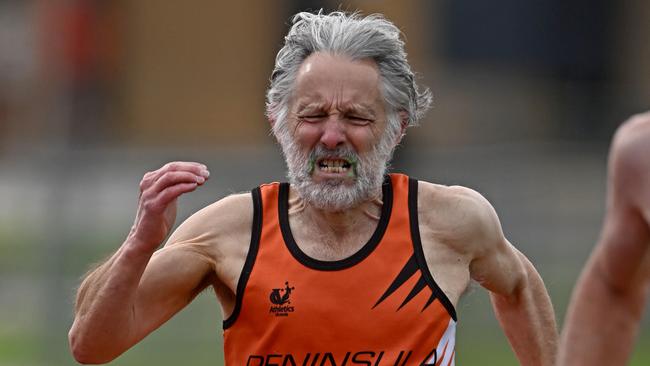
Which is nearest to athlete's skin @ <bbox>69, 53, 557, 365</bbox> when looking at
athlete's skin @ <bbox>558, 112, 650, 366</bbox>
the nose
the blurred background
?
the nose

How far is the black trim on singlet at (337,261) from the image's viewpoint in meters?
6.20

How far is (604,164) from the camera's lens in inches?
777

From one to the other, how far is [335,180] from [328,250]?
0.26 meters

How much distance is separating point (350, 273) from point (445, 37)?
733 inches

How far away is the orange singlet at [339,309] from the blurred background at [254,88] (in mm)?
9857

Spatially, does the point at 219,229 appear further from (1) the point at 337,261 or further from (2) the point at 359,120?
(2) the point at 359,120

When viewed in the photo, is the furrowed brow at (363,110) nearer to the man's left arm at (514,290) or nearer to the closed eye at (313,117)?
the closed eye at (313,117)

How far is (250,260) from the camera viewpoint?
20.3ft

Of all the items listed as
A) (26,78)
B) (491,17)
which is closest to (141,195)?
(491,17)

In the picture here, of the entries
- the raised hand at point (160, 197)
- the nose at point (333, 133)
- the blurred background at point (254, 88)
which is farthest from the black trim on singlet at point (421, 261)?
the blurred background at point (254, 88)

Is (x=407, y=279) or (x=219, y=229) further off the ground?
(x=219, y=229)

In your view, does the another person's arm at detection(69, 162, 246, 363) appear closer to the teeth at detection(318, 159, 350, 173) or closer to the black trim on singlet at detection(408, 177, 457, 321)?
the teeth at detection(318, 159, 350, 173)

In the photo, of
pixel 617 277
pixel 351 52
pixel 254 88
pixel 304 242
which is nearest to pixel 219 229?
pixel 304 242

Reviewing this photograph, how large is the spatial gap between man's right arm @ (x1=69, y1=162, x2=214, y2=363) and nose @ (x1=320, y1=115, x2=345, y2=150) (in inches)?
17.6
